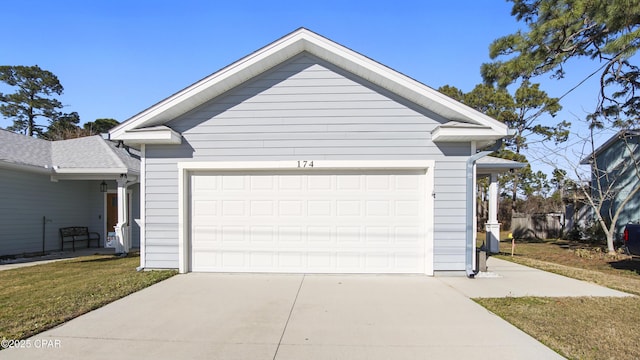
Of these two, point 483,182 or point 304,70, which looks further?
point 483,182

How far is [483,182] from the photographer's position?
23547 millimetres

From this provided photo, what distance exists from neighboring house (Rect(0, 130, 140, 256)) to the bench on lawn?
159 millimetres

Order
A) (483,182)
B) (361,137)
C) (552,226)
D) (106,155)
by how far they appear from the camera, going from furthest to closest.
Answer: (483,182), (552,226), (106,155), (361,137)

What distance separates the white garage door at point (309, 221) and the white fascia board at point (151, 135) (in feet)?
3.18

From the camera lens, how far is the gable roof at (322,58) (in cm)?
662

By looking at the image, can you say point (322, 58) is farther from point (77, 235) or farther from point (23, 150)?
point (77, 235)

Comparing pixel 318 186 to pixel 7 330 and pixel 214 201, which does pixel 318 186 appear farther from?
pixel 7 330

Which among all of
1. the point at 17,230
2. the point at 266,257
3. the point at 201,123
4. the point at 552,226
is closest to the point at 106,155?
the point at 17,230

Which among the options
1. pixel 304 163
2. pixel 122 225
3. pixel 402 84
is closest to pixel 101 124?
pixel 122 225

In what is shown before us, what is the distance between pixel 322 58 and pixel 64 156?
10422 millimetres

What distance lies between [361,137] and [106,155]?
9.43 metres

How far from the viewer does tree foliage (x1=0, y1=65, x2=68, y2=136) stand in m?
32.5

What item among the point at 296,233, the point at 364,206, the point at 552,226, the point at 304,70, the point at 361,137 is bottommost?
the point at 552,226

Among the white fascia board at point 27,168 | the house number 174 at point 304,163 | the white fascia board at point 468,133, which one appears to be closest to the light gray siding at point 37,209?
the white fascia board at point 27,168
